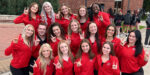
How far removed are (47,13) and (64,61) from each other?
1.72 meters

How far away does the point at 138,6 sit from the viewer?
28672 mm

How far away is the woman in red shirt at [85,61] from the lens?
9.79 ft

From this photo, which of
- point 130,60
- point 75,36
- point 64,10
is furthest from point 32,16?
point 130,60

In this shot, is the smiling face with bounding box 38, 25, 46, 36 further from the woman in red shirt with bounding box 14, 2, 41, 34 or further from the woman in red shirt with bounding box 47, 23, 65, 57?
the woman in red shirt with bounding box 14, 2, 41, 34

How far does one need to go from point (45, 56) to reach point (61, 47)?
0.40 meters

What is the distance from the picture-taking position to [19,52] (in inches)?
120

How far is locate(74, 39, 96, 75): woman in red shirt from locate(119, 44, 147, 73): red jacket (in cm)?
66

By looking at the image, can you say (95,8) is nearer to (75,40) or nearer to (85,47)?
(75,40)

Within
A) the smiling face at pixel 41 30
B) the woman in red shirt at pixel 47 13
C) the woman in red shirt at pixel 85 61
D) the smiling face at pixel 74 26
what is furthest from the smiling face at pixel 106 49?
the woman in red shirt at pixel 47 13

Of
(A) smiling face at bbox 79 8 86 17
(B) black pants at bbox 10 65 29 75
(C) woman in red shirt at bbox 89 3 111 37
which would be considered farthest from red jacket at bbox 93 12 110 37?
(B) black pants at bbox 10 65 29 75

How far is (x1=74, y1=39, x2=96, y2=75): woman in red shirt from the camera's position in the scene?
9.79 ft

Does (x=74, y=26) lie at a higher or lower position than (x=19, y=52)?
higher

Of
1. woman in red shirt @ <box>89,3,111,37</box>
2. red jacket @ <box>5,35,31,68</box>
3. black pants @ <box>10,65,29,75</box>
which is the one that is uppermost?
woman in red shirt @ <box>89,3,111,37</box>

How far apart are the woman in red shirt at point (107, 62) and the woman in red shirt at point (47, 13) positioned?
189 centimetres
